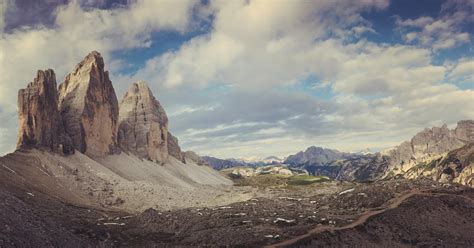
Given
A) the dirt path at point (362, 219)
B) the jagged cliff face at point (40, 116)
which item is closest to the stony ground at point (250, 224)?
the dirt path at point (362, 219)

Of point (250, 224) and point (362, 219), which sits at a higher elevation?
point (250, 224)

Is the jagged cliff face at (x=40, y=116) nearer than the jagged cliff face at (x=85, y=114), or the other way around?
the jagged cliff face at (x=40, y=116)

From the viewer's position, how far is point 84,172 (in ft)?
498

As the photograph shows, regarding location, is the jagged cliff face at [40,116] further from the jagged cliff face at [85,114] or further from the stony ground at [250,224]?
the stony ground at [250,224]

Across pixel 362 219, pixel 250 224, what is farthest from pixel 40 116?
pixel 362 219

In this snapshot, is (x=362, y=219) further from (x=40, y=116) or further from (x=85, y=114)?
(x=85, y=114)

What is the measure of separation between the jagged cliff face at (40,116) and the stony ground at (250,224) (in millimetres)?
64586

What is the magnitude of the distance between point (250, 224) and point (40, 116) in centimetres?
11402

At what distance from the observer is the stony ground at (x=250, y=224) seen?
7056 centimetres

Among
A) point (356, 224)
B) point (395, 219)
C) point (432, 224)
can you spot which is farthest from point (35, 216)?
point (432, 224)

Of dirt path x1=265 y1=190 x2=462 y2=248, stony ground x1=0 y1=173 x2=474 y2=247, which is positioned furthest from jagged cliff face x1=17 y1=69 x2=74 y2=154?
dirt path x1=265 y1=190 x2=462 y2=248

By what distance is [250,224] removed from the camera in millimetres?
85000

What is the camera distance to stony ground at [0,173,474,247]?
70.6 m

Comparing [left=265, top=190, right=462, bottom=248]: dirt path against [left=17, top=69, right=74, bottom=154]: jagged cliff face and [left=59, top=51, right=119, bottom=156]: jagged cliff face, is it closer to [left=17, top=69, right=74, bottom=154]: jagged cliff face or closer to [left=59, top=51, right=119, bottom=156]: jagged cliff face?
[left=17, top=69, right=74, bottom=154]: jagged cliff face
